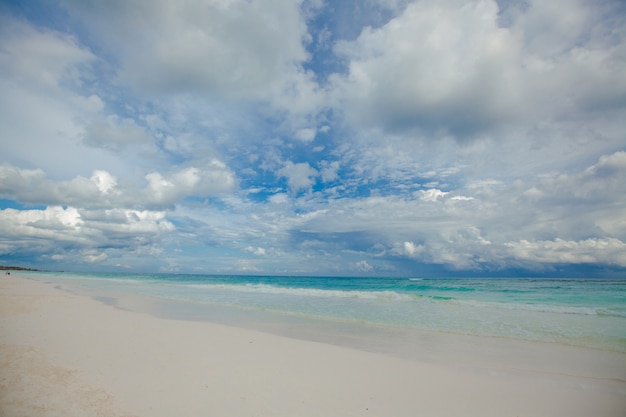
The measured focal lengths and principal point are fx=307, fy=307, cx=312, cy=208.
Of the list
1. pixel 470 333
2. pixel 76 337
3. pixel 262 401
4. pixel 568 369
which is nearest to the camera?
pixel 262 401

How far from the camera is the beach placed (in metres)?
4.78

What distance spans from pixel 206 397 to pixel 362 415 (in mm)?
2527

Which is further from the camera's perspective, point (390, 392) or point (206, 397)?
point (390, 392)

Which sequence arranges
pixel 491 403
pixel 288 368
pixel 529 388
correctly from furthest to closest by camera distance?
pixel 288 368
pixel 529 388
pixel 491 403

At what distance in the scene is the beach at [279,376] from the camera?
15.7 feet

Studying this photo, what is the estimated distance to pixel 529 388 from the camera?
20.9ft

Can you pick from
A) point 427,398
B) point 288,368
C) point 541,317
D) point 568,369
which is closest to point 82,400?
point 288,368

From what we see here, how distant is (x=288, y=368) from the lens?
6793 mm

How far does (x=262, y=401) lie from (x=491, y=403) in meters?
4.10

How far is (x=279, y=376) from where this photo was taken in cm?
625

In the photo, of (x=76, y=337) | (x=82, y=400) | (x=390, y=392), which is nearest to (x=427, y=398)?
(x=390, y=392)

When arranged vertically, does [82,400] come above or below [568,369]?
above

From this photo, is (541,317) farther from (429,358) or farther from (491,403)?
(491,403)

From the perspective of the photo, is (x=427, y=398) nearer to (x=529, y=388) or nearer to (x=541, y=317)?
(x=529, y=388)
